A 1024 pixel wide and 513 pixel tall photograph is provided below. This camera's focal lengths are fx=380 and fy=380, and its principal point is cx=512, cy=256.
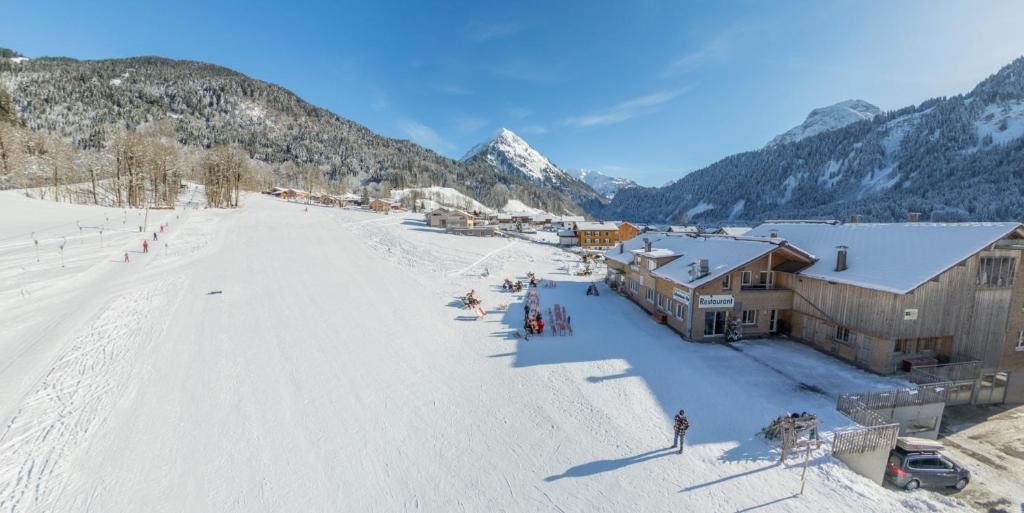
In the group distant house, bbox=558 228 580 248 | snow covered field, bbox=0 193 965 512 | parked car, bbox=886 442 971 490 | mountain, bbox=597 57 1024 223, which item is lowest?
parked car, bbox=886 442 971 490

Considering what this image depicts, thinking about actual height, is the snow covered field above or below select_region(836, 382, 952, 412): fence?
below

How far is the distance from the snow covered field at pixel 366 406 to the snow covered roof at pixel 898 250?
16.2ft

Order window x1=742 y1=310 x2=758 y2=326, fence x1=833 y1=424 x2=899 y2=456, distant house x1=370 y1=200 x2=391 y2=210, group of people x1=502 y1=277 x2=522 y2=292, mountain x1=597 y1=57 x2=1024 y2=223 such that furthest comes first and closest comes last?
1. mountain x1=597 y1=57 x2=1024 y2=223
2. distant house x1=370 y1=200 x2=391 y2=210
3. group of people x1=502 y1=277 x2=522 y2=292
4. window x1=742 y1=310 x2=758 y2=326
5. fence x1=833 y1=424 x2=899 y2=456

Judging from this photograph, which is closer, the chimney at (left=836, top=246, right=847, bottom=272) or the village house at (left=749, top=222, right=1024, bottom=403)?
the village house at (left=749, top=222, right=1024, bottom=403)

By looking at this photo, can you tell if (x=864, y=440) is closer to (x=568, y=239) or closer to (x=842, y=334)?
(x=842, y=334)

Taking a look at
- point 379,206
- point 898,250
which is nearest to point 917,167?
point 898,250

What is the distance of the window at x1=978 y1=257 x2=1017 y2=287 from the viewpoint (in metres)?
19.2

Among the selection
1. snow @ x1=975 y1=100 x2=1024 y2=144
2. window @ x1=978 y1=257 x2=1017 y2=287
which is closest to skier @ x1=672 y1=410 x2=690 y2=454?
window @ x1=978 y1=257 x2=1017 y2=287

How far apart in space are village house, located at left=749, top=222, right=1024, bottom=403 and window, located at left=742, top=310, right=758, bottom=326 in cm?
395

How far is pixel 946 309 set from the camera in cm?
1916

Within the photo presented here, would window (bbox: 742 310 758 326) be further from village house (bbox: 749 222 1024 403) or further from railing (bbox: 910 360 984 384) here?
railing (bbox: 910 360 984 384)

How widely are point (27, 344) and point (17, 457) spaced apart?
11.1 meters

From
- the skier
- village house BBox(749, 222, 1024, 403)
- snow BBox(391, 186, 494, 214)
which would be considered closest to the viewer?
the skier

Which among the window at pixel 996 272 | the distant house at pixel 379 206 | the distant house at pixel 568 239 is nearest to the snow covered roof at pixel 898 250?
the window at pixel 996 272
